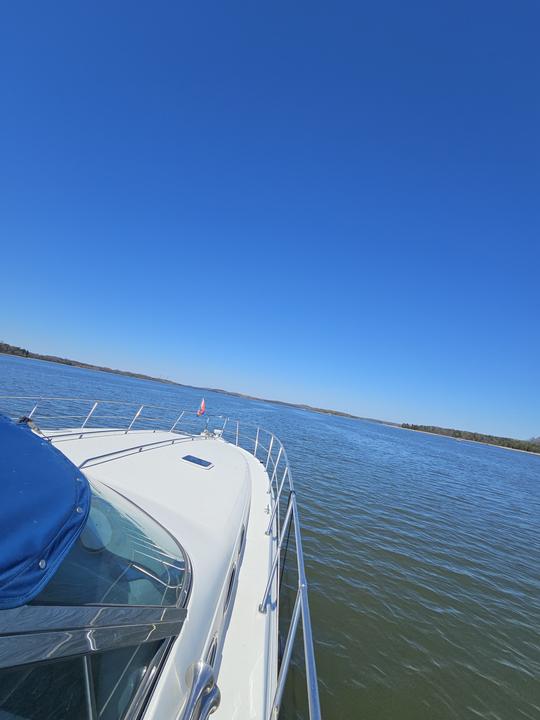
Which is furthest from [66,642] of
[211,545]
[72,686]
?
[211,545]

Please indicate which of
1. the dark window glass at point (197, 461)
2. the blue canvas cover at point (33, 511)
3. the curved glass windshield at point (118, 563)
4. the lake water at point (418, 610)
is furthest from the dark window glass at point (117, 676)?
the dark window glass at point (197, 461)

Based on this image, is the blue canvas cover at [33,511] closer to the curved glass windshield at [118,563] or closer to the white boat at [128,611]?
the white boat at [128,611]

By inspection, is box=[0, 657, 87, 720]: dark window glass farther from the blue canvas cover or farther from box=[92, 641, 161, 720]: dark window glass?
the blue canvas cover

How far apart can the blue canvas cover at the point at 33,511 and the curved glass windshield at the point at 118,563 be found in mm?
124

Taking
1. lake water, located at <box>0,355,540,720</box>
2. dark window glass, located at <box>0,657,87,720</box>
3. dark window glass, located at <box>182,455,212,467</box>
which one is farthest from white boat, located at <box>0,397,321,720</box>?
dark window glass, located at <box>182,455,212,467</box>

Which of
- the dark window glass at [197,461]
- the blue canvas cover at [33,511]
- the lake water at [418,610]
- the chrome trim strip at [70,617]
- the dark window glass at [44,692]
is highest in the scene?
the blue canvas cover at [33,511]

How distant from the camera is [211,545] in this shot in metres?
3.21

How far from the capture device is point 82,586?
166cm

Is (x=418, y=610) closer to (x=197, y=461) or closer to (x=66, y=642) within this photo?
(x=197, y=461)

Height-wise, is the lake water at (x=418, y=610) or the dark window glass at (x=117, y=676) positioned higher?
the dark window glass at (x=117, y=676)

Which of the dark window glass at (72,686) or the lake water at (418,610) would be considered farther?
the lake water at (418,610)

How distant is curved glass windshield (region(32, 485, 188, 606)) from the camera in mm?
1637

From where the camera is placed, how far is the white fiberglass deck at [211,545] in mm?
2297

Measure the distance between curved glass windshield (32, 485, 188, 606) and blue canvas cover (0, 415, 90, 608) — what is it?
4.9 inches
